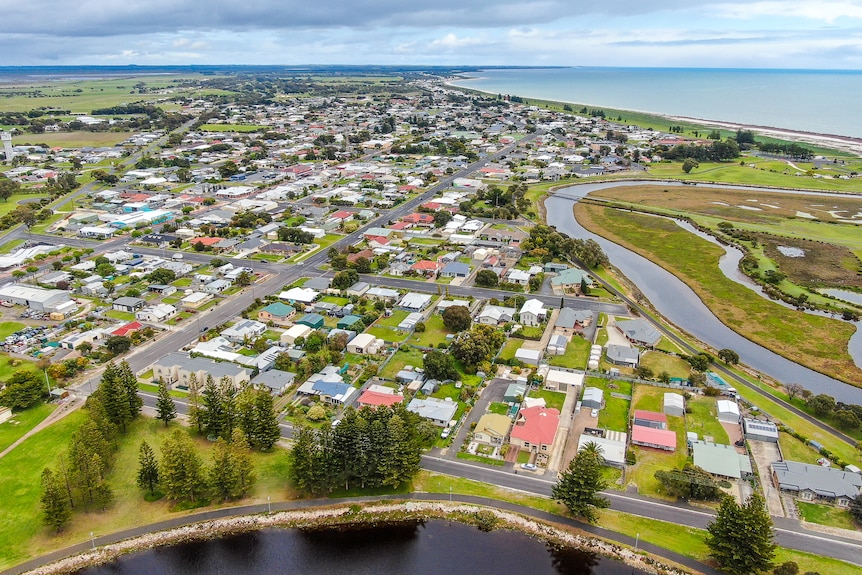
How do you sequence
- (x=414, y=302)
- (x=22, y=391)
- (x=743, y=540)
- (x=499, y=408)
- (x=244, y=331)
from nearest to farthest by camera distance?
(x=743, y=540) < (x=22, y=391) < (x=499, y=408) < (x=244, y=331) < (x=414, y=302)

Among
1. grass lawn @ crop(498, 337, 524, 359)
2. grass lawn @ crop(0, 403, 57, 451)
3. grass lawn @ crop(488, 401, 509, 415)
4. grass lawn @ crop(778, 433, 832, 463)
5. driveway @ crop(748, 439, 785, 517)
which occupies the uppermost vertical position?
grass lawn @ crop(498, 337, 524, 359)

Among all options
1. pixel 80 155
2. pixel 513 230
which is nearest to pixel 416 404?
pixel 513 230

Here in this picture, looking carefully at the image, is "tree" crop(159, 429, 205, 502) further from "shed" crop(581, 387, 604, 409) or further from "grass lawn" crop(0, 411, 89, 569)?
"shed" crop(581, 387, 604, 409)

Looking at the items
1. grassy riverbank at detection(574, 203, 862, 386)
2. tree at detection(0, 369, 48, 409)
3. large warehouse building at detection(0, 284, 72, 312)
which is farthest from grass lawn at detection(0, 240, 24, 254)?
grassy riverbank at detection(574, 203, 862, 386)

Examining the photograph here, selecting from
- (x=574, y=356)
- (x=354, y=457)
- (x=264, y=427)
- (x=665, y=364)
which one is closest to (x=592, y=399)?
(x=574, y=356)

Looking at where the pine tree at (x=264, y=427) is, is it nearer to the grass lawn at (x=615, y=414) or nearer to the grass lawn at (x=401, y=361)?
the grass lawn at (x=401, y=361)

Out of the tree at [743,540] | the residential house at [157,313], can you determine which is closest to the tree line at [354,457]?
the tree at [743,540]

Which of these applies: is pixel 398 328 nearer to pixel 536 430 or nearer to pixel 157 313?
pixel 536 430
